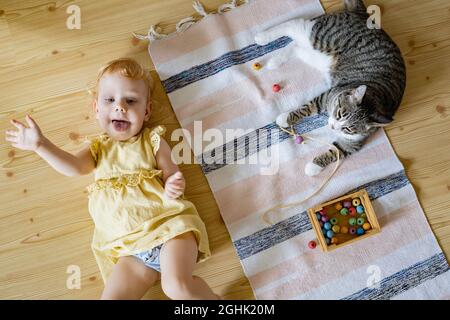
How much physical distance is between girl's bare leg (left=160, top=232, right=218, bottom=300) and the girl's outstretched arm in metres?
0.36

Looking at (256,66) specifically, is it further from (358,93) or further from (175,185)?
(175,185)

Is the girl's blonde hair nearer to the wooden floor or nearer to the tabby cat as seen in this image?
the wooden floor

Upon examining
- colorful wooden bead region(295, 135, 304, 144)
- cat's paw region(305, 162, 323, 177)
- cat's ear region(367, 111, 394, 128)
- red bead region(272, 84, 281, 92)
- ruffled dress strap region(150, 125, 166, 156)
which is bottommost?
cat's paw region(305, 162, 323, 177)

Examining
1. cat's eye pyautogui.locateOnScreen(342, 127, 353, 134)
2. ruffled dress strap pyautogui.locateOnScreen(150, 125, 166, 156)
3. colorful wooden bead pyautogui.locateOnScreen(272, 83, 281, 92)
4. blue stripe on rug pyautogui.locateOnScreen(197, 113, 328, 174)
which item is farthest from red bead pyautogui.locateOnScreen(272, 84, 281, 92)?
ruffled dress strap pyautogui.locateOnScreen(150, 125, 166, 156)

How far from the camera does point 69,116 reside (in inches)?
57.3

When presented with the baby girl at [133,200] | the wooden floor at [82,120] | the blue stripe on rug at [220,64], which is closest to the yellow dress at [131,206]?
the baby girl at [133,200]

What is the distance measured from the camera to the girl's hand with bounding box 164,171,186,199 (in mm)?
1240

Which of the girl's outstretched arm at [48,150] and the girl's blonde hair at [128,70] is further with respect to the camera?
the girl's blonde hair at [128,70]

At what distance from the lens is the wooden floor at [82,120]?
1.38 metres

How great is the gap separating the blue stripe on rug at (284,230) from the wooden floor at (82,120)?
5cm

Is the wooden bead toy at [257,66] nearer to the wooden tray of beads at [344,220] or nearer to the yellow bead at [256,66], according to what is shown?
the yellow bead at [256,66]

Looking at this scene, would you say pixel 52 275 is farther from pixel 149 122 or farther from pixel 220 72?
pixel 220 72

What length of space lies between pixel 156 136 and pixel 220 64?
0.38 meters
